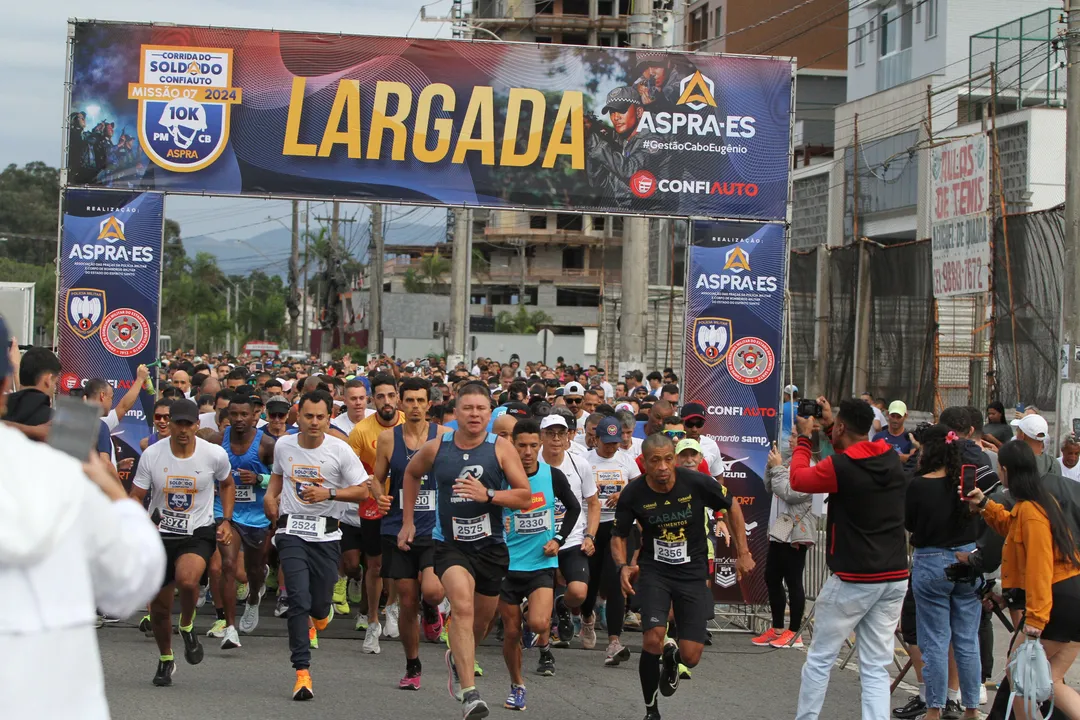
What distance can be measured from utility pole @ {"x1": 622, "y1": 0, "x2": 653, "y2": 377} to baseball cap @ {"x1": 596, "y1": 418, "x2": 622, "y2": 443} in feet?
31.6

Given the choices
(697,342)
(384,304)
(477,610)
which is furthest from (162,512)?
(384,304)

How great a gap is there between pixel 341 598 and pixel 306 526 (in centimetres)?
373

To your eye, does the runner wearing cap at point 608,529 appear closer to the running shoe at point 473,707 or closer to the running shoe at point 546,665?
the running shoe at point 546,665

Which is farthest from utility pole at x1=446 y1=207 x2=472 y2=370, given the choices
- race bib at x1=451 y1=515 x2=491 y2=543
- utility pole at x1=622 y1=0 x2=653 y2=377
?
race bib at x1=451 y1=515 x2=491 y2=543

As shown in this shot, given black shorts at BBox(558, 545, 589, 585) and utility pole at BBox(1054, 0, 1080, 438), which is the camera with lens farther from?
utility pole at BBox(1054, 0, 1080, 438)

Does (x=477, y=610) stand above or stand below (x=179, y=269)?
below

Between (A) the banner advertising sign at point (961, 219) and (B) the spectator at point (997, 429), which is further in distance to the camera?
(A) the banner advertising sign at point (961, 219)

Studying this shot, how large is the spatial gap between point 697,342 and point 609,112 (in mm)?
2339

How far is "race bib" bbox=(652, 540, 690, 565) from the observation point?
856 cm

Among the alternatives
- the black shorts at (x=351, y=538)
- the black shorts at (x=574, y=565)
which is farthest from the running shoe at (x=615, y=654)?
the black shorts at (x=351, y=538)

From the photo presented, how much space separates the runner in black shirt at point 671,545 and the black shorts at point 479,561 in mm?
773

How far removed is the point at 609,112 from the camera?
13.0 meters

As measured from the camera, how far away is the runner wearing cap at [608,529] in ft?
35.8

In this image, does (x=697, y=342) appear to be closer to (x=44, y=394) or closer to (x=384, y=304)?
(x=44, y=394)
